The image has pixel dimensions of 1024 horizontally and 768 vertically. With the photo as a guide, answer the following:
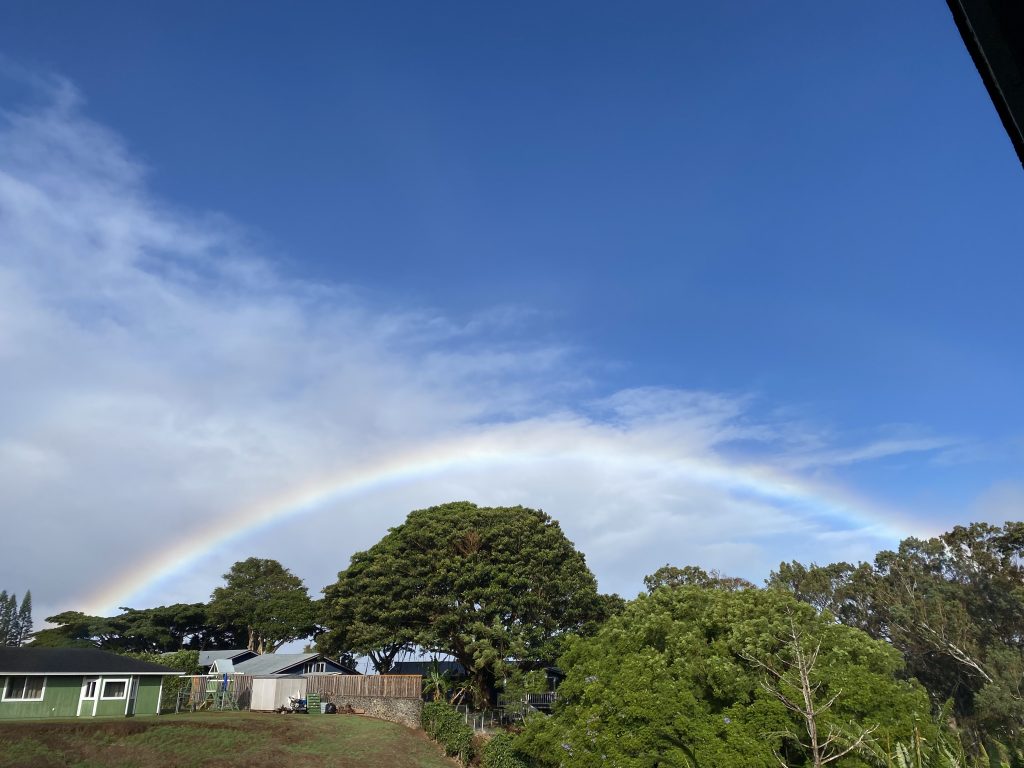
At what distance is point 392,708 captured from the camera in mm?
53344

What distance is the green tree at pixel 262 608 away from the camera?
9319cm

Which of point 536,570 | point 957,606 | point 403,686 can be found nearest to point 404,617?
point 403,686

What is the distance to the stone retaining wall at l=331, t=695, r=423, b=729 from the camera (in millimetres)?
52594

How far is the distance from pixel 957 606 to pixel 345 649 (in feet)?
184

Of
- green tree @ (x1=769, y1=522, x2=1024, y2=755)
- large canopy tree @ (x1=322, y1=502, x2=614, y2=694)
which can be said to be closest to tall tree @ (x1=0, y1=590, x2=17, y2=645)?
large canopy tree @ (x1=322, y1=502, x2=614, y2=694)

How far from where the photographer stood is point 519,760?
145ft

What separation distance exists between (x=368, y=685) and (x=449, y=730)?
9.72 meters

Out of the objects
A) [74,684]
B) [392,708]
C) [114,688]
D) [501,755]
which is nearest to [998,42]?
[501,755]

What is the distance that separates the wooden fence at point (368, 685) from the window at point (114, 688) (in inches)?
637

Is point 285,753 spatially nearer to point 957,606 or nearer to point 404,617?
point 404,617

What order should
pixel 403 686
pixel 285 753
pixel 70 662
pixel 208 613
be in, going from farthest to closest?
pixel 208 613 → pixel 403 686 → pixel 70 662 → pixel 285 753

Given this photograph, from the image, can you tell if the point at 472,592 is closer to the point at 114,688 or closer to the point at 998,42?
the point at 114,688

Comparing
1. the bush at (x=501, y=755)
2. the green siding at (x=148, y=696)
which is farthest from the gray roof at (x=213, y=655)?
the bush at (x=501, y=755)

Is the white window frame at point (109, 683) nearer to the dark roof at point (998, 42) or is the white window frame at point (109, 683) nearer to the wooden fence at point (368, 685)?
the wooden fence at point (368, 685)
